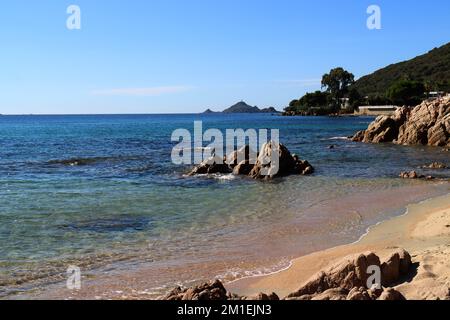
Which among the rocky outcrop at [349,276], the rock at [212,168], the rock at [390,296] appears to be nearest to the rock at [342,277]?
the rocky outcrop at [349,276]

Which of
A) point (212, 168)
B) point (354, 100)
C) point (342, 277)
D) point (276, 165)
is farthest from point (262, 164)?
point (354, 100)

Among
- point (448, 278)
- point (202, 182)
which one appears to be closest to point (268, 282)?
point (448, 278)

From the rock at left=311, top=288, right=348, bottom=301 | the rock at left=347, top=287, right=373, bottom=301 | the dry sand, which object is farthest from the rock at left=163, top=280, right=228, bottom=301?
the dry sand

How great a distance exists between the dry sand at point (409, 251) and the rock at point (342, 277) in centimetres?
74

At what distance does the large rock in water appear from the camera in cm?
5541

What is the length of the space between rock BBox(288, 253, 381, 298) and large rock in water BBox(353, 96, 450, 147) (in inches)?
1918

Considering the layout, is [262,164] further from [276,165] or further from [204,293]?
[204,293]

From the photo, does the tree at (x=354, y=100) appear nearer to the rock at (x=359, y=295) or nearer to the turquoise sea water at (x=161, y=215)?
the turquoise sea water at (x=161, y=215)

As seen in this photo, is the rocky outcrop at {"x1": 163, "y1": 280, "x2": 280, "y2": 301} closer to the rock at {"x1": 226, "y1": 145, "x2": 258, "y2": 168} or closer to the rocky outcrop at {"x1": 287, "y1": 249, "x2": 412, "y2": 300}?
the rocky outcrop at {"x1": 287, "y1": 249, "x2": 412, "y2": 300}
